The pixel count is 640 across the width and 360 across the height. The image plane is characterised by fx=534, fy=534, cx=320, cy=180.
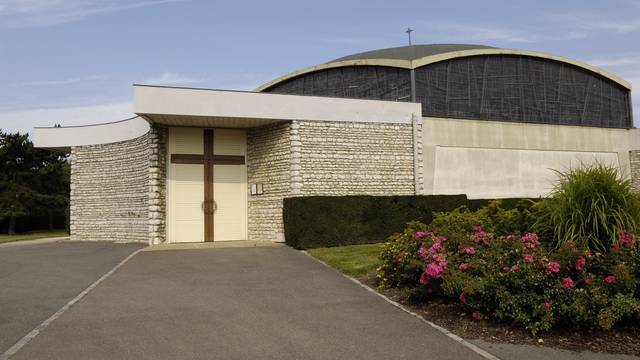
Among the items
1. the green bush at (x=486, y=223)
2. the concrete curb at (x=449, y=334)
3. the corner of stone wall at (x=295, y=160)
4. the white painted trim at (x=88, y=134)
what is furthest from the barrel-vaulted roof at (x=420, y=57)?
the concrete curb at (x=449, y=334)

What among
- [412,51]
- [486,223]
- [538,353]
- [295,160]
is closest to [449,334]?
[538,353]

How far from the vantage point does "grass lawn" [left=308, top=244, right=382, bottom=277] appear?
11633 mm

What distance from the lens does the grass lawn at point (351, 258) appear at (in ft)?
38.2

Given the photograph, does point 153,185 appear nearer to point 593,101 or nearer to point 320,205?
point 320,205

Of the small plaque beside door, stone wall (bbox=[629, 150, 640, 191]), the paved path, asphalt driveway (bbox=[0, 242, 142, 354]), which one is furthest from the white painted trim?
stone wall (bbox=[629, 150, 640, 191])

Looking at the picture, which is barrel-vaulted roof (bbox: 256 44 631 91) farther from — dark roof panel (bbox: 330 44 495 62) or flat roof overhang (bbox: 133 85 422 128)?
flat roof overhang (bbox: 133 85 422 128)

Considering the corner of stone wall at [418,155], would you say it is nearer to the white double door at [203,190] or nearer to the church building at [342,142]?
the church building at [342,142]

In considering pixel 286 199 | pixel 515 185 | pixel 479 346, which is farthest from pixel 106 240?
pixel 479 346

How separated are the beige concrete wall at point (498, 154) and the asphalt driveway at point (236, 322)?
10446 mm

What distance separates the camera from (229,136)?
770 inches

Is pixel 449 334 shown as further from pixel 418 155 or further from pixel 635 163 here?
pixel 635 163

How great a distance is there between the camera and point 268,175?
62.4 ft

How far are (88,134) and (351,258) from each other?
51.1 ft

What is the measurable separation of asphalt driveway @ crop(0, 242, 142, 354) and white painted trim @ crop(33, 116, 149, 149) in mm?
5110
